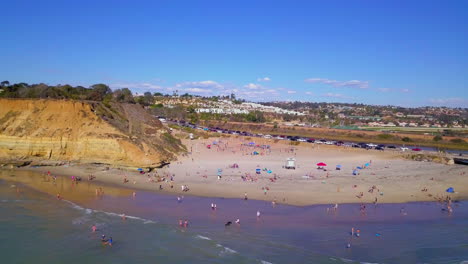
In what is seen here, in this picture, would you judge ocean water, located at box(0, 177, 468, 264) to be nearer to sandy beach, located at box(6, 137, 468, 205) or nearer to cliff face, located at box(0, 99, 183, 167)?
sandy beach, located at box(6, 137, 468, 205)

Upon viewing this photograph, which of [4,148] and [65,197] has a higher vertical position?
[4,148]

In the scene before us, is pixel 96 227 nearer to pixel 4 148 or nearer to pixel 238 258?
pixel 238 258

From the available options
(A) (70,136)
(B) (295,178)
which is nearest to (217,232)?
(B) (295,178)

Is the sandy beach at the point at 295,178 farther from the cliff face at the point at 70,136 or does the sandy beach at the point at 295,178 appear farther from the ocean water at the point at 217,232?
the ocean water at the point at 217,232

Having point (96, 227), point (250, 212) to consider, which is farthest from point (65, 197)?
point (250, 212)

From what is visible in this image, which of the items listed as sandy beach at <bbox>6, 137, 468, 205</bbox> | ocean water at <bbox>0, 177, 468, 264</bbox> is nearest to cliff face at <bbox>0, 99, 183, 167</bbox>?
sandy beach at <bbox>6, 137, 468, 205</bbox>

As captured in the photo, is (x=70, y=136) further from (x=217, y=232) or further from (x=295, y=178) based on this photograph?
(x=217, y=232)

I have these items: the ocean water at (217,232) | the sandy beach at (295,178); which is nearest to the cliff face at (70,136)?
the sandy beach at (295,178)
